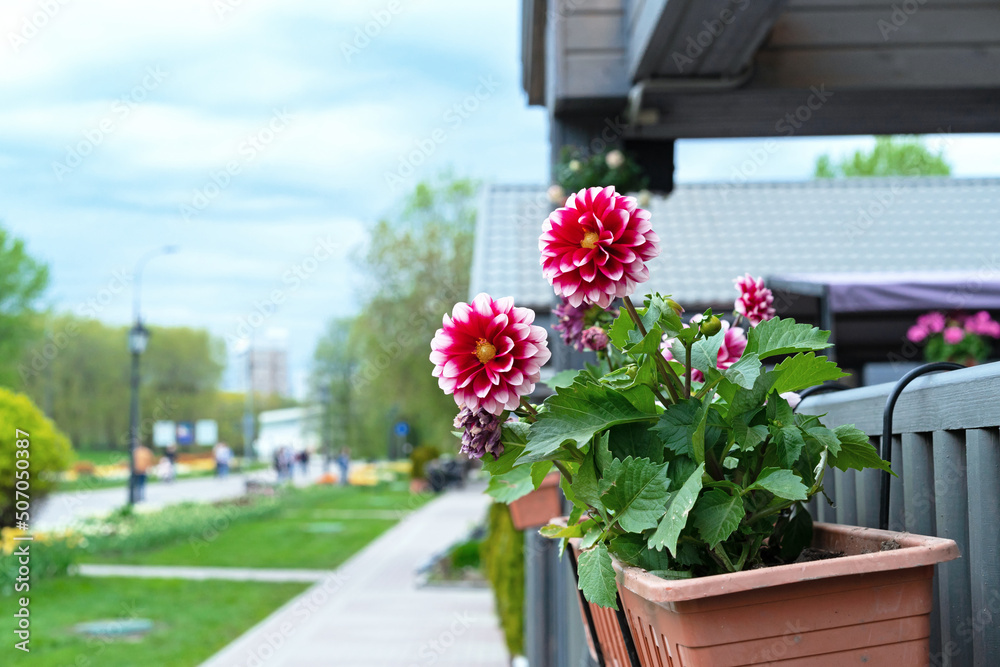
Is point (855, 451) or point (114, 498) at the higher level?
point (855, 451)

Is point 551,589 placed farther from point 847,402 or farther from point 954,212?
point 954,212

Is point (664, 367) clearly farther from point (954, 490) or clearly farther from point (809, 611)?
point (954, 490)

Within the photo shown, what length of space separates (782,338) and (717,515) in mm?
189

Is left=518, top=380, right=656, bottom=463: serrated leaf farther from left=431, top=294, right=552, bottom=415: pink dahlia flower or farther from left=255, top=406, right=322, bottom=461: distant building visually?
left=255, top=406, right=322, bottom=461: distant building

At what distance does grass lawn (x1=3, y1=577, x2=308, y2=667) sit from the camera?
5.87 metres

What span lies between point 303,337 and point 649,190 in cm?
3506

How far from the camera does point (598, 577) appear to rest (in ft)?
2.70

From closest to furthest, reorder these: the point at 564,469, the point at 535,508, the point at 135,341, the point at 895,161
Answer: the point at 564,469, the point at 535,508, the point at 135,341, the point at 895,161

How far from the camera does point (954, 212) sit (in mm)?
9320

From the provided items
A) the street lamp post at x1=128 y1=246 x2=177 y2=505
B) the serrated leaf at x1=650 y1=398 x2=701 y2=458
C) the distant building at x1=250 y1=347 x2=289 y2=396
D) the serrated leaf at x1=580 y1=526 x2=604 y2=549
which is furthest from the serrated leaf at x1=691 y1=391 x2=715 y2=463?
the distant building at x1=250 y1=347 x2=289 y2=396

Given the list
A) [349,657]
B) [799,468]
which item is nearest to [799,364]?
[799,468]

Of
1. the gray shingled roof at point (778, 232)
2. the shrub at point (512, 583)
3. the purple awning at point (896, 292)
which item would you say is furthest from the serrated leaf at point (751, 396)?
the gray shingled roof at point (778, 232)

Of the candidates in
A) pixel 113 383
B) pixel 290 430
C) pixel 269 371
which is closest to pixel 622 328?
pixel 290 430

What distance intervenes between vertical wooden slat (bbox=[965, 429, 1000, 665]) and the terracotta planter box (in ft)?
5.74
